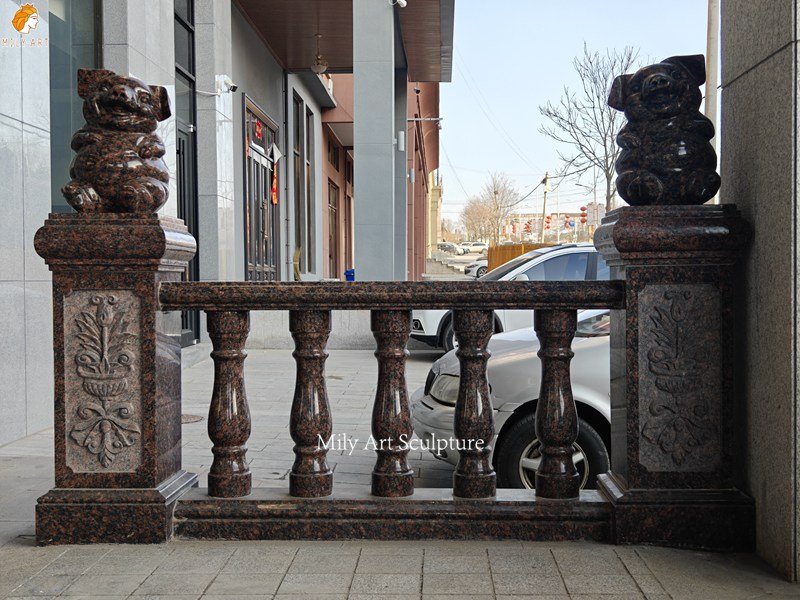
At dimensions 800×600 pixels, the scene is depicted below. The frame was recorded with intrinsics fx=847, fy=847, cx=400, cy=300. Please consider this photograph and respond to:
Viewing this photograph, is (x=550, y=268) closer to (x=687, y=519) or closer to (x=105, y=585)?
(x=687, y=519)

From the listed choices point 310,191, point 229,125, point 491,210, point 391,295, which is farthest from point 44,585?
point 491,210

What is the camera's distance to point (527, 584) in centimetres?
307

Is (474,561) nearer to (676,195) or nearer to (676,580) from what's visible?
(676,580)

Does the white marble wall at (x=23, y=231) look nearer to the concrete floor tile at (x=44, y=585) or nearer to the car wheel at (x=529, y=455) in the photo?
the concrete floor tile at (x=44, y=585)

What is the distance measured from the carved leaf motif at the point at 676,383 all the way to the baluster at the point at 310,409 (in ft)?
4.50

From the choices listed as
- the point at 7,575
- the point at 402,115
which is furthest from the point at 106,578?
the point at 402,115

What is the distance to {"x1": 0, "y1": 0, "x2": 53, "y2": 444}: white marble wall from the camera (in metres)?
6.23

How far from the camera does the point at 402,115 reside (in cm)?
2164

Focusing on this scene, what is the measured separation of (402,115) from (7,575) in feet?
63.6

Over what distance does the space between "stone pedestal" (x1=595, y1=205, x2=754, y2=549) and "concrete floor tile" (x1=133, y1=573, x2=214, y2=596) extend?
5.45 ft

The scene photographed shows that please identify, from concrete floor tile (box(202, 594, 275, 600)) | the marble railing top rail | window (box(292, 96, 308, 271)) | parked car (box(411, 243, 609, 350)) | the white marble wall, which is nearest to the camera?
concrete floor tile (box(202, 594, 275, 600))

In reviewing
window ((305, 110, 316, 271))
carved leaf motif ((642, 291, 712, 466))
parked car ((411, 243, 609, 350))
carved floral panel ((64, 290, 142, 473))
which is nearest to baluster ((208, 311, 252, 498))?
carved floral panel ((64, 290, 142, 473))

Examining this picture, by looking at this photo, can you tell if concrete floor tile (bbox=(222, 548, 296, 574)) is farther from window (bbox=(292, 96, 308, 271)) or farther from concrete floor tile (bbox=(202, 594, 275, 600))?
window (bbox=(292, 96, 308, 271))

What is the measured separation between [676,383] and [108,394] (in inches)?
91.7
